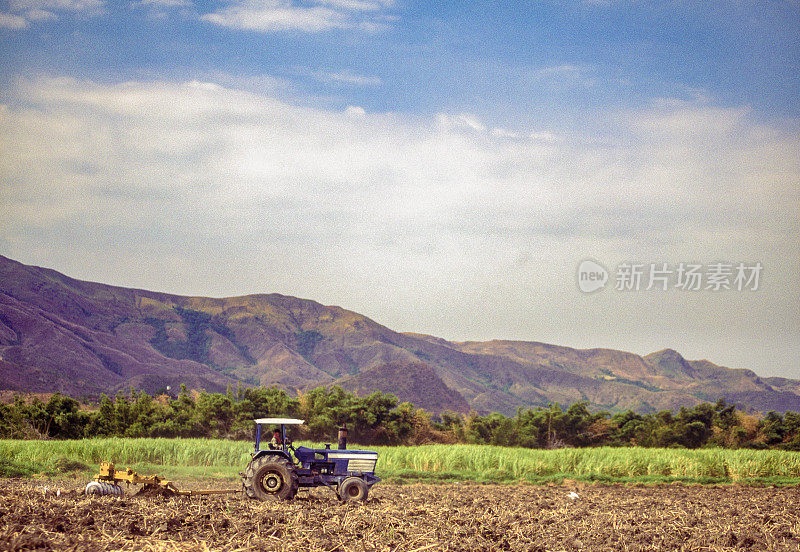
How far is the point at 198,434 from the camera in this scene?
34.2m

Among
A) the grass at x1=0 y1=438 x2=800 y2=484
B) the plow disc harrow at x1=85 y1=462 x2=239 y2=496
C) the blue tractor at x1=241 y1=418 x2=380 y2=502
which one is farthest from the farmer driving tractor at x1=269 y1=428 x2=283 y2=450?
the grass at x1=0 y1=438 x2=800 y2=484

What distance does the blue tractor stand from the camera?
13023 mm

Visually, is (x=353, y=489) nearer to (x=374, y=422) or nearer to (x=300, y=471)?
(x=300, y=471)

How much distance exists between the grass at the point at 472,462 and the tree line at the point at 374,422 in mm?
Answer: 8476

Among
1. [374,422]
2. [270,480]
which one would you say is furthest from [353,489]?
[374,422]

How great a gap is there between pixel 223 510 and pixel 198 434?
24.9 meters

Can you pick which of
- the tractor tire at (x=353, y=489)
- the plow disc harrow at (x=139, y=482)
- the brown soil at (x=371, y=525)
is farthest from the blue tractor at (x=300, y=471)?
the plow disc harrow at (x=139, y=482)

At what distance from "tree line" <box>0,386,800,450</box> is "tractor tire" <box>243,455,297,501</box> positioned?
64.2 feet

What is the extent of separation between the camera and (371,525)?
31.5ft

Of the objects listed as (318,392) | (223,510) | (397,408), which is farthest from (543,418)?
(223,510)

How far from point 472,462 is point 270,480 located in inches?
496

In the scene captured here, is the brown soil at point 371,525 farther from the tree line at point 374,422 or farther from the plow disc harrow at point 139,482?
the tree line at point 374,422

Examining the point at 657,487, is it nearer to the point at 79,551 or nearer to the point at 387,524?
the point at 387,524

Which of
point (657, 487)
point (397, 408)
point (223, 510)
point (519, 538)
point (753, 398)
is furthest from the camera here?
point (753, 398)
